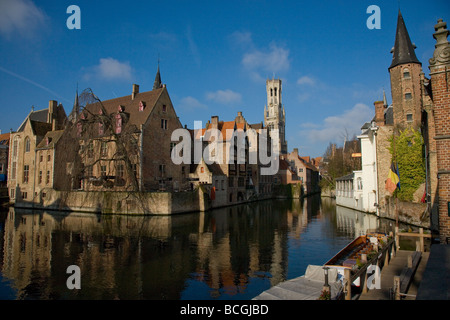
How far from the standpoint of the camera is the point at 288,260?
1470 centimetres

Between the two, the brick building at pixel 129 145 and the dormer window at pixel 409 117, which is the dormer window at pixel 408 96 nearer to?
the dormer window at pixel 409 117

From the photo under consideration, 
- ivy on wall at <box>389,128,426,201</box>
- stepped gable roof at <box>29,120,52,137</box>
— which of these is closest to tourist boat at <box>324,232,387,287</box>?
ivy on wall at <box>389,128,426,201</box>

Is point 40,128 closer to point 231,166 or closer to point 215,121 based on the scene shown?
point 215,121

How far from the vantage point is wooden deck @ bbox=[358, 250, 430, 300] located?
28.2 ft

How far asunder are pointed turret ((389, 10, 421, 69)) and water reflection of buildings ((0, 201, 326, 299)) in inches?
902

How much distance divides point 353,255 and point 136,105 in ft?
114

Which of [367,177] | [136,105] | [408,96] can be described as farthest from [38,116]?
[408,96]

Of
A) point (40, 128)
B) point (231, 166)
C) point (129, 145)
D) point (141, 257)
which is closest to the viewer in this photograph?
point (141, 257)

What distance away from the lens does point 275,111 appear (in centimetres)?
12562

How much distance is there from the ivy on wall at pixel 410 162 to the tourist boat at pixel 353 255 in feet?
47.1

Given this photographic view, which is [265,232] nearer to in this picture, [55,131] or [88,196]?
[88,196]

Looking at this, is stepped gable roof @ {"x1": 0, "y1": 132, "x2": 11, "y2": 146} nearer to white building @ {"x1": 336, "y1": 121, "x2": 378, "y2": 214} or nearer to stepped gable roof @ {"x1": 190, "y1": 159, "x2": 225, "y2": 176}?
stepped gable roof @ {"x1": 190, "y1": 159, "x2": 225, "y2": 176}

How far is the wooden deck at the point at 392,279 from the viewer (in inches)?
339
